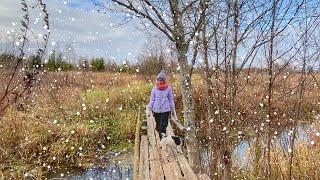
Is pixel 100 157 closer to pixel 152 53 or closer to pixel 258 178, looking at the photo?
pixel 258 178

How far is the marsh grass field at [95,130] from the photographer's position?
8.18 metres

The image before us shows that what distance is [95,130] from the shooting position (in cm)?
1507

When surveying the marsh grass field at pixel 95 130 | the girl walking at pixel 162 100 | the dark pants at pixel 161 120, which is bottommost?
the marsh grass field at pixel 95 130

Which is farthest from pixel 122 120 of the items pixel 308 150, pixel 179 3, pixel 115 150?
pixel 308 150

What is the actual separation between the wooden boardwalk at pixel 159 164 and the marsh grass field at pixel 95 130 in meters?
1.16

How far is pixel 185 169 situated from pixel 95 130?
28.3ft

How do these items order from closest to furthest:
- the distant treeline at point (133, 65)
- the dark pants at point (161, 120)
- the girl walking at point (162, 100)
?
the distant treeline at point (133, 65)
the girl walking at point (162, 100)
the dark pants at point (161, 120)

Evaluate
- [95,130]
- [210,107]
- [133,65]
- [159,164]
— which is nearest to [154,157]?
[159,164]

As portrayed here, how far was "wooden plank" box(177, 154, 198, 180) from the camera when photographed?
20.5 ft

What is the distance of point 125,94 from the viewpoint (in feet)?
64.0

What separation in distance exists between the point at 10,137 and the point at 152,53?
15115 mm

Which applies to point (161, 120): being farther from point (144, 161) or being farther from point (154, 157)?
point (144, 161)

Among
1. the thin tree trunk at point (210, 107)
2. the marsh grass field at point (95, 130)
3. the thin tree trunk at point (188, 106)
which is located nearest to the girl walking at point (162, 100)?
the thin tree trunk at point (188, 106)

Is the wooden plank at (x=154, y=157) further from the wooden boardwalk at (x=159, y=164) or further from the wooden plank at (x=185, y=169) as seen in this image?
the wooden plank at (x=185, y=169)
